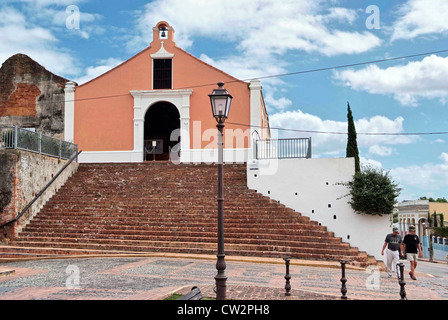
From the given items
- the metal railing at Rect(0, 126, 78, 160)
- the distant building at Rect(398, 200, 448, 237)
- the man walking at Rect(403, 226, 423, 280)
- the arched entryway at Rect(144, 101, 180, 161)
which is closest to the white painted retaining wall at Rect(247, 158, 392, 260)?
the man walking at Rect(403, 226, 423, 280)

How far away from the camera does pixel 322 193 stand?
55.2ft

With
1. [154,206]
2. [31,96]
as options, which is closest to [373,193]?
[154,206]

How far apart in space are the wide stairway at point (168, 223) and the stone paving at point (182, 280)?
3.36 ft

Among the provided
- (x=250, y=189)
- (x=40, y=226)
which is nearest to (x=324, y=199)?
(x=250, y=189)

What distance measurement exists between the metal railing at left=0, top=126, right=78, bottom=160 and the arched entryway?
6646 millimetres

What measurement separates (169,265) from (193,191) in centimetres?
636

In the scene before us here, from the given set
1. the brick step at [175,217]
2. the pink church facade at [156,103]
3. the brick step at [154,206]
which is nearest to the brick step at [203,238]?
the brick step at [175,217]

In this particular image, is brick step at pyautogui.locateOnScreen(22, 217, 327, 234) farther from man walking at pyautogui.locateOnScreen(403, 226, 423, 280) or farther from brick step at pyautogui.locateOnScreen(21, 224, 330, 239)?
man walking at pyautogui.locateOnScreen(403, 226, 423, 280)

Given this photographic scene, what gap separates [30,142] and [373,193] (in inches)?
507

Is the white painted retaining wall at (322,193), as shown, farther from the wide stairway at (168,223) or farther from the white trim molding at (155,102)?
the white trim molding at (155,102)

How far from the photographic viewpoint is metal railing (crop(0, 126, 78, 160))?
1653cm

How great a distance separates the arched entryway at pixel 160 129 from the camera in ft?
86.5

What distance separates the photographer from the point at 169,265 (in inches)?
463

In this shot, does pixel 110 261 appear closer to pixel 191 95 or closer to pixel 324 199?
pixel 324 199
